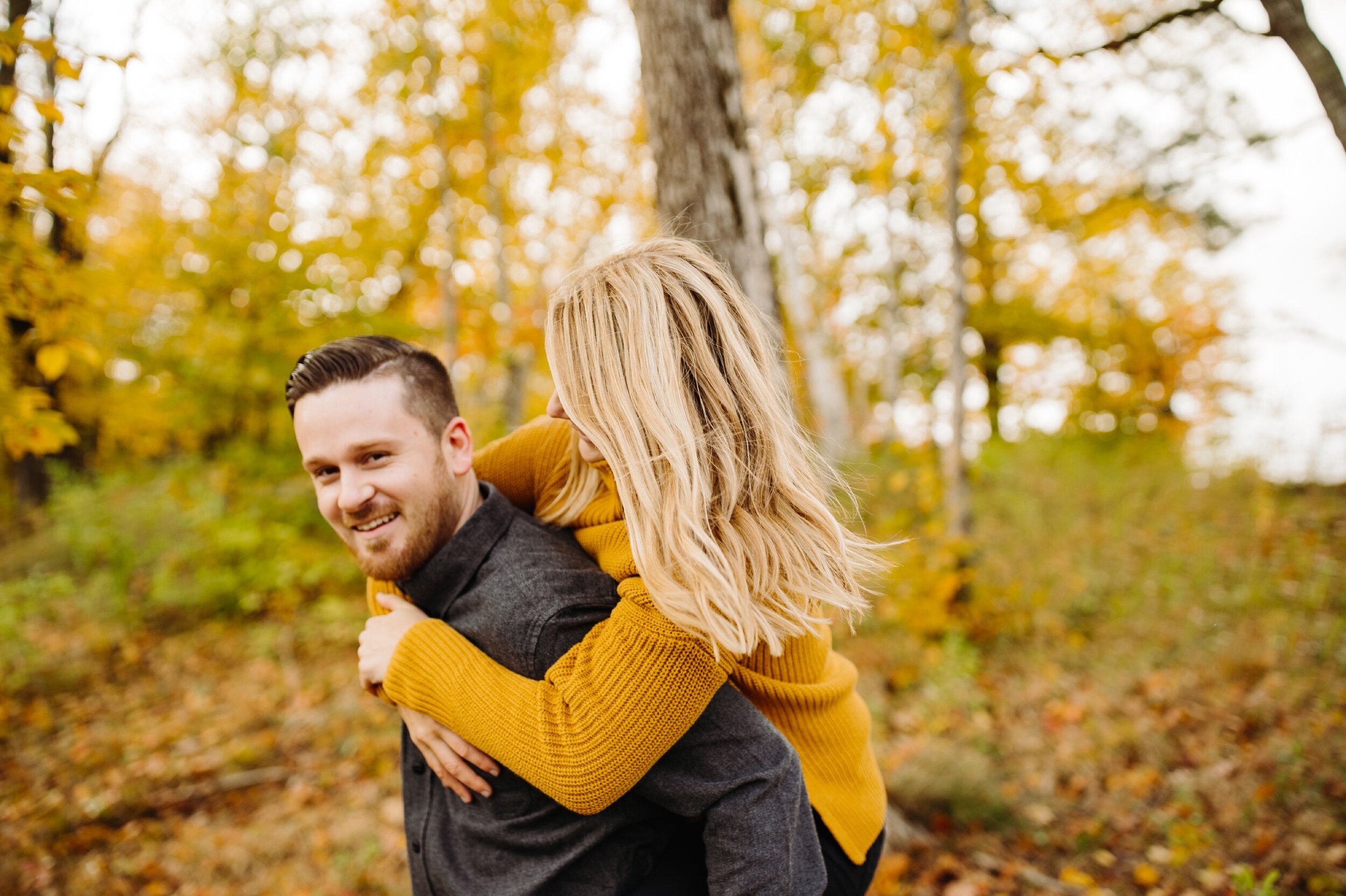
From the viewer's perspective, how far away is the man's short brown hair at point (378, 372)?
1733 mm

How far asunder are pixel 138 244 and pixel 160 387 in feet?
7.40

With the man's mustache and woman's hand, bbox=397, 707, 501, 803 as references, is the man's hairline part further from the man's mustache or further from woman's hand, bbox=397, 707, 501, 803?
woman's hand, bbox=397, 707, 501, 803

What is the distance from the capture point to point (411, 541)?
173 centimetres

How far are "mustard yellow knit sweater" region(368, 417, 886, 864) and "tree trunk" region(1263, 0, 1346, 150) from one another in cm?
235

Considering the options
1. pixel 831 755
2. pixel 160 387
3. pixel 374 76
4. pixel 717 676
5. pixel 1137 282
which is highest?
pixel 374 76

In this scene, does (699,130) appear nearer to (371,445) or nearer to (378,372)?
(378,372)

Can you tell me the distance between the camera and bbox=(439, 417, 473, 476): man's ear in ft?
6.06

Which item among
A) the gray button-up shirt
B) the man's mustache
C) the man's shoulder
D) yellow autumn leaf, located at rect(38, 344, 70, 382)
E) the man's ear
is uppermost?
yellow autumn leaf, located at rect(38, 344, 70, 382)

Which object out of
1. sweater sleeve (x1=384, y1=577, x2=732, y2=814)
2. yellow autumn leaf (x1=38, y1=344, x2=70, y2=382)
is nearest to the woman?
sweater sleeve (x1=384, y1=577, x2=732, y2=814)

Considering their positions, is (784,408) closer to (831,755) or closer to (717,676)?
(717,676)

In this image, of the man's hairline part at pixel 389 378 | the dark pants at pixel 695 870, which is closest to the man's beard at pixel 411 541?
the man's hairline part at pixel 389 378

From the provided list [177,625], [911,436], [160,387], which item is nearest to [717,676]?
[160,387]

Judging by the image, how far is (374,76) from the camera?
8492 millimetres

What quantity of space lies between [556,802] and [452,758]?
0.27m
